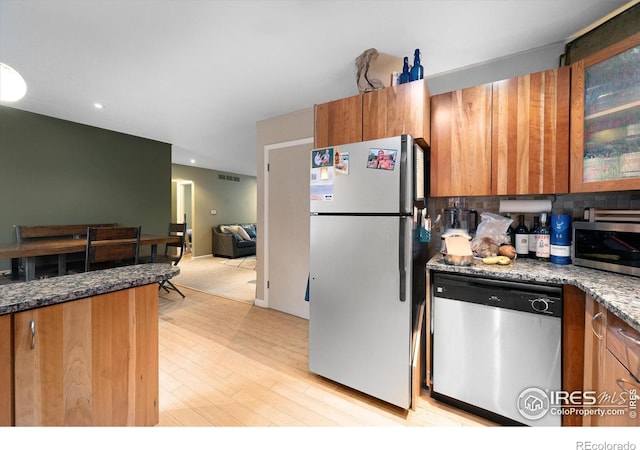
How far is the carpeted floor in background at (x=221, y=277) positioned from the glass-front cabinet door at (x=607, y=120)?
3510mm

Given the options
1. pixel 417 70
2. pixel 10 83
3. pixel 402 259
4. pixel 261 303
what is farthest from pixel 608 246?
pixel 10 83

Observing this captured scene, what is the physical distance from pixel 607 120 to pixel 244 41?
2.31 meters

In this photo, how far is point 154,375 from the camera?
130cm

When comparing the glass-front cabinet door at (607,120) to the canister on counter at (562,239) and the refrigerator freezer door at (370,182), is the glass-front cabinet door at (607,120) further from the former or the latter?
the refrigerator freezer door at (370,182)

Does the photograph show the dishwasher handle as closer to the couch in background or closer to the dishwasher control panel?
the dishwasher control panel

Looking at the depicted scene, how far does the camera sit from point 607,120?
1406 mm

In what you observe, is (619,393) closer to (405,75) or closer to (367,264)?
(367,264)

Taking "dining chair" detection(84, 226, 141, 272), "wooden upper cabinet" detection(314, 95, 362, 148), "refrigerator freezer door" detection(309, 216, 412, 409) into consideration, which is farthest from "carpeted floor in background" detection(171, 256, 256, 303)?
"wooden upper cabinet" detection(314, 95, 362, 148)

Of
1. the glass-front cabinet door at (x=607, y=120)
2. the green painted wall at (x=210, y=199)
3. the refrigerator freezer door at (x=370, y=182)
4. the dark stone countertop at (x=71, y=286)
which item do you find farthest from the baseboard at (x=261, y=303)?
the green painted wall at (x=210, y=199)

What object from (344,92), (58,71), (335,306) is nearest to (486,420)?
(335,306)

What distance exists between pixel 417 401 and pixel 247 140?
168 inches

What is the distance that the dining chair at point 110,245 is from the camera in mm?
2288

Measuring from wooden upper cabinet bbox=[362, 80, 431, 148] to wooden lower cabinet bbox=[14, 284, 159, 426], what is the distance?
1612 mm

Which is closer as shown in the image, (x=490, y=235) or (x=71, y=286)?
(x=71, y=286)
